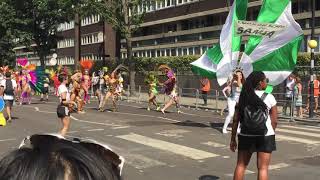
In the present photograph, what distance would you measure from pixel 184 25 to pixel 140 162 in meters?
36.9

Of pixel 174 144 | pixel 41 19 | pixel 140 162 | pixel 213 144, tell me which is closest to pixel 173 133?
pixel 174 144

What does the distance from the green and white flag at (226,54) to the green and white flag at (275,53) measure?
0.42 metres

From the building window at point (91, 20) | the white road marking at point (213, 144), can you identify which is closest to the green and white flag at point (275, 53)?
the white road marking at point (213, 144)

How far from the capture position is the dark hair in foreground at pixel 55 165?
1327 millimetres

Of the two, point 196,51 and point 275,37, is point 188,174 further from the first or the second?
point 196,51

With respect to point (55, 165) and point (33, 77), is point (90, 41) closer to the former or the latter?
point (33, 77)

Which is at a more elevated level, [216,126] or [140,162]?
[216,126]

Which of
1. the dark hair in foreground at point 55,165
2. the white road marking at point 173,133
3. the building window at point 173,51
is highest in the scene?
A: the building window at point 173,51

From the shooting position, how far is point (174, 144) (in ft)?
39.1

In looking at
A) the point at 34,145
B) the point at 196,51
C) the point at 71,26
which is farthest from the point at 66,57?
the point at 34,145

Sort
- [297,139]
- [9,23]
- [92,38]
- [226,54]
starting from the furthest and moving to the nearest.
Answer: [92,38] < [9,23] < [226,54] < [297,139]

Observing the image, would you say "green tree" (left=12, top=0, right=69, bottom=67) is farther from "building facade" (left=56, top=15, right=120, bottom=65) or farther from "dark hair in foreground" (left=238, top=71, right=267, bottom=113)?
"dark hair in foreground" (left=238, top=71, right=267, bottom=113)

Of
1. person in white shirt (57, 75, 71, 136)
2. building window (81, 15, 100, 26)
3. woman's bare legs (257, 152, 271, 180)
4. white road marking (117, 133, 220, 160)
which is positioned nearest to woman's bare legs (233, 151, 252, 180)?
woman's bare legs (257, 152, 271, 180)

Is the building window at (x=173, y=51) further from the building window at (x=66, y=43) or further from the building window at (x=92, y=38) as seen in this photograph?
the building window at (x=66, y=43)
